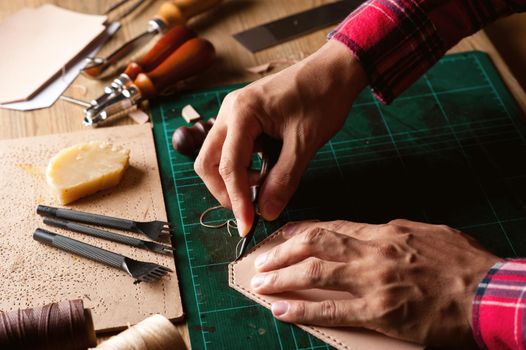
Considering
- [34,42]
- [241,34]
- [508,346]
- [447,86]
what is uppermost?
[34,42]

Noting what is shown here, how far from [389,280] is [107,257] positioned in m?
0.59

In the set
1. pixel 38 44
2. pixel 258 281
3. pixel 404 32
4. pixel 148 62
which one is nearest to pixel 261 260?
pixel 258 281

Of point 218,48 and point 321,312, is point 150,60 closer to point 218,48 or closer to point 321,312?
point 218,48

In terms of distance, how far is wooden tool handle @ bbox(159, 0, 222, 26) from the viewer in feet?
6.93

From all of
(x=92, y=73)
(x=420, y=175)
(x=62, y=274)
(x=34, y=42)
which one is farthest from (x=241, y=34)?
(x=62, y=274)

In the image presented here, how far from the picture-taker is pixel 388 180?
1.75m

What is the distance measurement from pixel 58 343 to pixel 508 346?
82cm

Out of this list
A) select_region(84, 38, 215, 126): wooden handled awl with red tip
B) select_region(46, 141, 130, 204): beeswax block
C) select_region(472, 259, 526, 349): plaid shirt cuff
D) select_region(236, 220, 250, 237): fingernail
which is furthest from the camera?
select_region(84, 38, 215, 126): wooden handled awl with red tip

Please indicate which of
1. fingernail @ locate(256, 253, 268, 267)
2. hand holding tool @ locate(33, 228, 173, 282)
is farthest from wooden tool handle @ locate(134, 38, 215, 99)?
fingernail @ locate(256, 253, 268, 267)

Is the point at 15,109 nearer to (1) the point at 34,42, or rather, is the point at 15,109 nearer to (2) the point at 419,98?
(1) the point at 34,42

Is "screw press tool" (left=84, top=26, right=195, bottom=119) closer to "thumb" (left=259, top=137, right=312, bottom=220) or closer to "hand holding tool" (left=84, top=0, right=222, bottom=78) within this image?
"hand holding tool" (left=84, top=0, right=222, bottom=78)

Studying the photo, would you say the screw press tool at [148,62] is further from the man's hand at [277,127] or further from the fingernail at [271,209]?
the fingernail at [271,209]

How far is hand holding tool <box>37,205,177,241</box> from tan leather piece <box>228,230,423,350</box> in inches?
7.2

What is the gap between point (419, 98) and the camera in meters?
1.98
